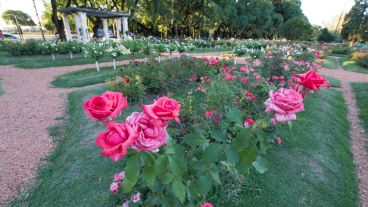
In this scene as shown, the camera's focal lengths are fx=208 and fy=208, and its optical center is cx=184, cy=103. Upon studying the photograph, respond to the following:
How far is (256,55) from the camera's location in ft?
32.7

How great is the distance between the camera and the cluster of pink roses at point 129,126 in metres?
0.74

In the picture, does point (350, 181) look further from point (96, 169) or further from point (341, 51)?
point (341, 51)

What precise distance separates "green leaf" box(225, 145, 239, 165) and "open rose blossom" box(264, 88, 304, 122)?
0.97 ft

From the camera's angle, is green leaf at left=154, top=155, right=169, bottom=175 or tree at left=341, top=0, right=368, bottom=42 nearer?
green leaf at left=154, top=155, right=169, bottom=175

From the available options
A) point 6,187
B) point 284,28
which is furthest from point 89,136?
point 284,28

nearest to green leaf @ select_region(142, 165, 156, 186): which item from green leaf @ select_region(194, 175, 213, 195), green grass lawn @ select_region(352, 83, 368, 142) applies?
green leaf @ select_region(194, 175, 213, 195)

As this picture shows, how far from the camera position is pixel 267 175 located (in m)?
2.98

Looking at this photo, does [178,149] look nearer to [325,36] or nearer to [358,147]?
[358,147]

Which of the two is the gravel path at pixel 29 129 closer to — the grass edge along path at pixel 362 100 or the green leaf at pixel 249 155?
the grass edge along path at pixel 362 100

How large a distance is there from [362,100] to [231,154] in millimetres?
8303

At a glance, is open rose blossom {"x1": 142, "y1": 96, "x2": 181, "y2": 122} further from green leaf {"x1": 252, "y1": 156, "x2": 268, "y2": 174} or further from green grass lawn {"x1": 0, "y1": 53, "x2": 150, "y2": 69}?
green grass lawn {"x1": 0, "y1": 53, "x2": 150, "y2": 69}

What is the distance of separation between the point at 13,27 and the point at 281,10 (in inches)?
2876

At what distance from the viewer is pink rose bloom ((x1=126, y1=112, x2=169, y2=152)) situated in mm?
787

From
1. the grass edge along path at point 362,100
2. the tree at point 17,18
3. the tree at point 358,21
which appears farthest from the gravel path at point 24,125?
the tree at point 17,18
